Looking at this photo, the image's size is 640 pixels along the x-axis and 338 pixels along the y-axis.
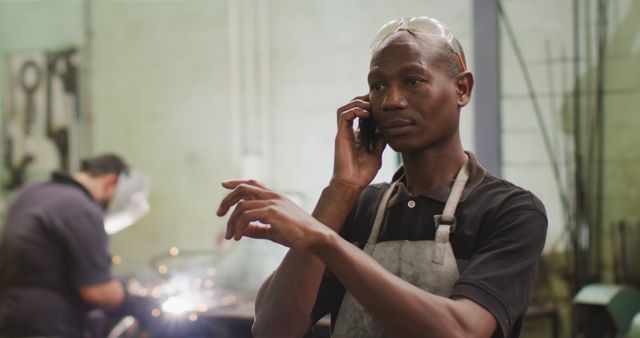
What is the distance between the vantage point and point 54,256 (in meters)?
3.04

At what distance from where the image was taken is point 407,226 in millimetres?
1410

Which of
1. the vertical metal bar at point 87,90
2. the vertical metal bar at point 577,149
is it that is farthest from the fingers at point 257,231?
the vertical metal bar at point 87,90

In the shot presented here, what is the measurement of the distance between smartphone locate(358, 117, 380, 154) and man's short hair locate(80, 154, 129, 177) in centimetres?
242

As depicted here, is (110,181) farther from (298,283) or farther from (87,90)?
(87,90)

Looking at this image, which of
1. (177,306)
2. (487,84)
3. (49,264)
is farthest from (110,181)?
(487,84)

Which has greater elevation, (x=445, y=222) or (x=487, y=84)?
(x=487, y=84)

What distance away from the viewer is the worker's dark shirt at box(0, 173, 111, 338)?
301 centimetres

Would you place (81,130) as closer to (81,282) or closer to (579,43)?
(81,282)

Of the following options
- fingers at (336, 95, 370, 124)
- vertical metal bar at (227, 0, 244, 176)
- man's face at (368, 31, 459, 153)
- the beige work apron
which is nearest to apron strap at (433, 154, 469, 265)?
the beige work apron

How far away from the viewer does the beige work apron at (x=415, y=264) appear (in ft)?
4.29

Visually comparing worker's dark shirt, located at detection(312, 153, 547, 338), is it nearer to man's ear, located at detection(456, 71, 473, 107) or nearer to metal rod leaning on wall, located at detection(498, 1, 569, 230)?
man's ear, located at detection(456, 71, 473, 107)

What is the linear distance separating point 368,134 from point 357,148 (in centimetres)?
4

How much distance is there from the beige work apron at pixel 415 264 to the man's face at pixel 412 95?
0.12m

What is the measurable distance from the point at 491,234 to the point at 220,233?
3998 millimetres
